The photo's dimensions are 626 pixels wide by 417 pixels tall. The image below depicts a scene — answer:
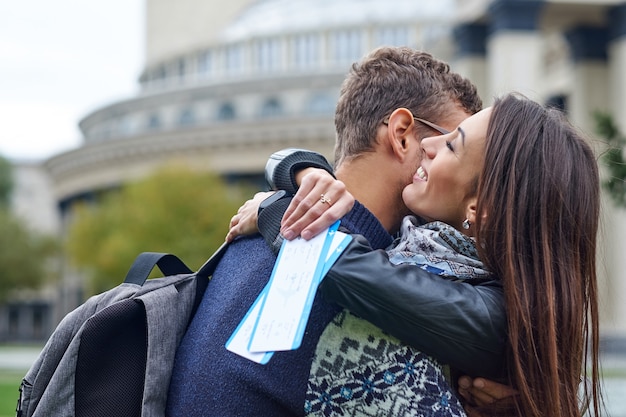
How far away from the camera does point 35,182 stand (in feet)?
313

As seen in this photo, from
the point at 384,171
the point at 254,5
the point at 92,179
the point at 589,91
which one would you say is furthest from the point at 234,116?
the point at 384,171

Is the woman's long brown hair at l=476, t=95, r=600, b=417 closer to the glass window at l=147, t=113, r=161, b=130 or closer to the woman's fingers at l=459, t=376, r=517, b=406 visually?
the woman's fingers at l=459, t=376, r=517, b=406

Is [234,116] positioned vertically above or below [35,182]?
above

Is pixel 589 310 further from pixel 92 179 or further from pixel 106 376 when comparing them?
pixel 92 179

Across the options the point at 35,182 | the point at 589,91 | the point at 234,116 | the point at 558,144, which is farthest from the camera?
the point at 35,182

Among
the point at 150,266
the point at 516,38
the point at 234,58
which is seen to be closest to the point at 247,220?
the point at 150,266

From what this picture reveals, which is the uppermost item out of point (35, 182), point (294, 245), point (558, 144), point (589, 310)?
point (558, 144)

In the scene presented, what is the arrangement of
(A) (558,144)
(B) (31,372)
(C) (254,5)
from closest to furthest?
(A) (558,144), (B) (31,372), (C) (254,5)

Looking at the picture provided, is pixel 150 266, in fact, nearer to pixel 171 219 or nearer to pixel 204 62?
pixel 171 219

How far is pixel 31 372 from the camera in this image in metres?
3.02

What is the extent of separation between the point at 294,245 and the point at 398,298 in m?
0.32

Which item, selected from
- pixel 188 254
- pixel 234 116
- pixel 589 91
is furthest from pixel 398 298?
pixel 234 116

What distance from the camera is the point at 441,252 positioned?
9.17ft

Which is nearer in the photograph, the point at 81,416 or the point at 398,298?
the point at 398,298
